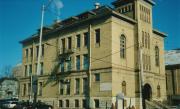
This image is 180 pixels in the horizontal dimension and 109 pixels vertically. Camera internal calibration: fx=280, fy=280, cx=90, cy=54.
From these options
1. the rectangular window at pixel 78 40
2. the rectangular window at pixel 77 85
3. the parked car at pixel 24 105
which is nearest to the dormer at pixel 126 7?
the rectangular window at pixel 78 40

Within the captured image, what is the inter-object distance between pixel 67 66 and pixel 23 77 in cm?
1506

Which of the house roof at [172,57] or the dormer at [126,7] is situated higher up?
the dormer at [126,7]

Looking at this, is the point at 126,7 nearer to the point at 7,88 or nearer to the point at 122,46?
the point at 122,46

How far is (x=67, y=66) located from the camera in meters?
47.6

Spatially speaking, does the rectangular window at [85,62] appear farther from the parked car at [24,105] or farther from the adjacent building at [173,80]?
the adjacent building at [173,80]

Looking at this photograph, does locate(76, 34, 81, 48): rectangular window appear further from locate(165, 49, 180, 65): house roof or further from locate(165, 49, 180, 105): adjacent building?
locate(165, 49, 180, 65): house roof

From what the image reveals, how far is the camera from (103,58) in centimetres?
4119

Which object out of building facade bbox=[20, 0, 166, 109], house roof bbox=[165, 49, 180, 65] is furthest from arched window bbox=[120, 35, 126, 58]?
house roof bbox=[165, 49, 180, 65]

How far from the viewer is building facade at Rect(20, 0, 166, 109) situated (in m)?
40.9

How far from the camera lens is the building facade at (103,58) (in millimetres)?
40906

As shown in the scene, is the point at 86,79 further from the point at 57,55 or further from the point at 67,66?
the point at 57,55

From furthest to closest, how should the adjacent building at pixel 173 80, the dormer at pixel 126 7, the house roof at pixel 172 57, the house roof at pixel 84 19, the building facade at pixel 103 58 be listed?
1. the house roof at pixel 172 57
2. the adjacent building at pixel 173 80
3. the dormer at pixel 126 7
4. the house roof at pixel 84 19
5. the building facade at pixel 103 58

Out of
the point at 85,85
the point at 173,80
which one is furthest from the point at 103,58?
the point at 173,80

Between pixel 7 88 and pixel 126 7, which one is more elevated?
pixel 126 7
